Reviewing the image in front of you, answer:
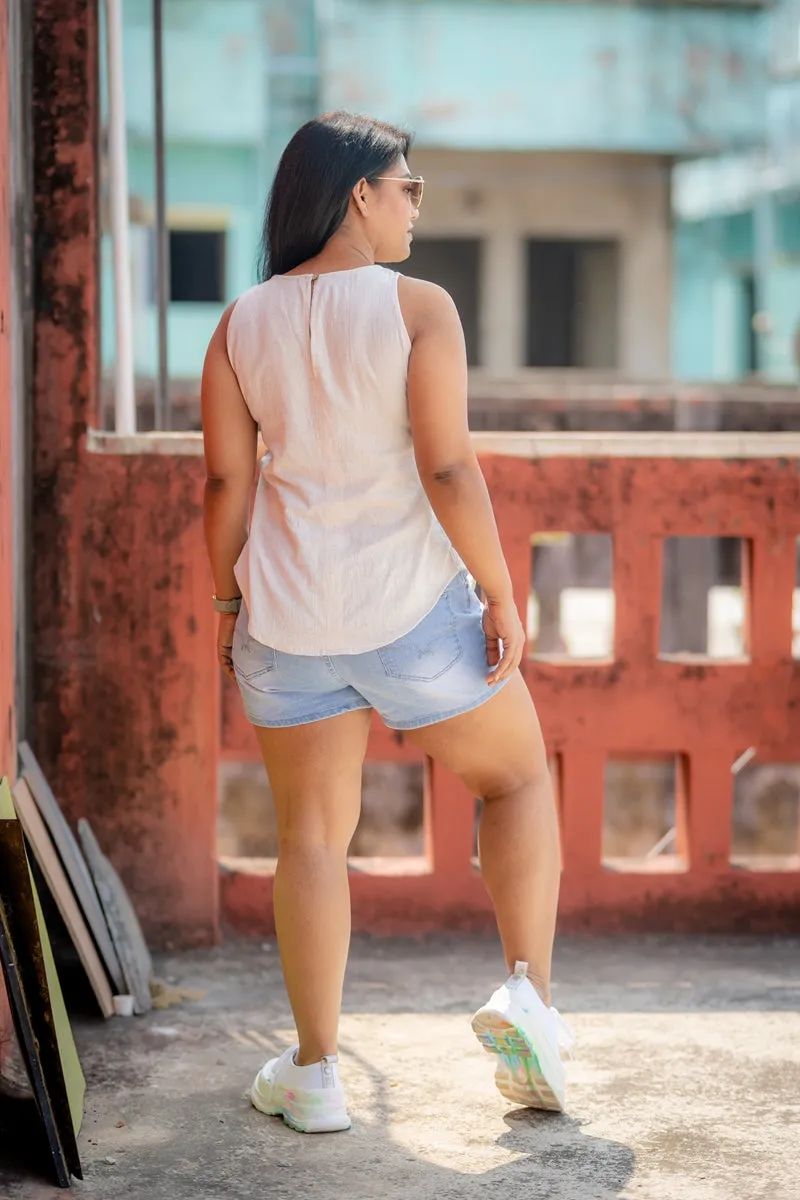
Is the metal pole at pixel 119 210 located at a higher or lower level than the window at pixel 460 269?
lower

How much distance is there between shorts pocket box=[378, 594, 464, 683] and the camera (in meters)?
3.18

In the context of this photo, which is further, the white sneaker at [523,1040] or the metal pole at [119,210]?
the metal pole at [119,210]

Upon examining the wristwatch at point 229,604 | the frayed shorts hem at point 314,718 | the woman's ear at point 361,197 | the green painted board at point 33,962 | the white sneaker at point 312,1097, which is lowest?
the white sneaker at point 312,1097

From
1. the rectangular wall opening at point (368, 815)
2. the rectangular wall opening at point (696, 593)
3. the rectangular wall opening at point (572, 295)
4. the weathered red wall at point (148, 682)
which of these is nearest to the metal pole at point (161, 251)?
the weathered red wall at point (148, 682)

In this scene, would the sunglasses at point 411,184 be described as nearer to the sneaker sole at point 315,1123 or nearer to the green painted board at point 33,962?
the green painted board at point 33,962

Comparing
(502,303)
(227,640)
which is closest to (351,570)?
(227,640)

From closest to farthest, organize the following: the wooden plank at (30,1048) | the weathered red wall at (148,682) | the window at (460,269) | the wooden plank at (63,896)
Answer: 1. the wooden plank at (30,1048)
2. the wooden plank at (63,896)
3. the weathered red wall at (148,682)
4. the window at (460,269)

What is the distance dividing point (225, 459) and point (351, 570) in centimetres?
37

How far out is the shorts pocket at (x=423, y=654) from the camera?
3182 mm

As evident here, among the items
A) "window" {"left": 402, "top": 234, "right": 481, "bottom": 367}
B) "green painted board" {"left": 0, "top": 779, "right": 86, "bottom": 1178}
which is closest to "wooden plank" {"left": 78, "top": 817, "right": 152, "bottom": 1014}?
"green painted board" {"left": 0, "top": 779, "right": 86, "bottom": 1178}

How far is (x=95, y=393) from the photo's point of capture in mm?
4477

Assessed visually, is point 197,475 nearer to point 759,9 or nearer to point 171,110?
point 171,110

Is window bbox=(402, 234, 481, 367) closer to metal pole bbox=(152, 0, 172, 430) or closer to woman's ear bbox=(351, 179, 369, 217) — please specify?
metal pole bbox=(152, 0, 172, 430)

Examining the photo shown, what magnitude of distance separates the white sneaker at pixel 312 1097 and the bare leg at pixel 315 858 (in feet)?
0.09
